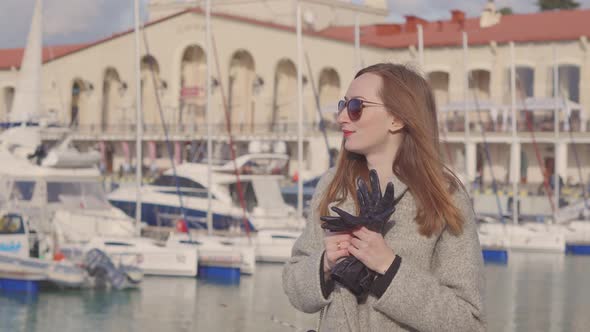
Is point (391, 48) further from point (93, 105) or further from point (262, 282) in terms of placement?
point (262, 282)

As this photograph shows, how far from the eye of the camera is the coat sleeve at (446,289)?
3.01m

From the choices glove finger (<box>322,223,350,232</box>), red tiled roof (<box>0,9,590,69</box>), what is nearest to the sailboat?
red tiled roof (<box>0,9,590,69</box>)

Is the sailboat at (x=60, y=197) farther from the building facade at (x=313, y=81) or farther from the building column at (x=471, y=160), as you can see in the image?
the building column at (x=471, y=160)

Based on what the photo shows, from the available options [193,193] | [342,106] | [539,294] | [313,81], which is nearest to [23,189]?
[193,193]

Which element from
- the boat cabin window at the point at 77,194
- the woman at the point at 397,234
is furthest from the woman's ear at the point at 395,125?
the boat cabin window at the point at 77,194

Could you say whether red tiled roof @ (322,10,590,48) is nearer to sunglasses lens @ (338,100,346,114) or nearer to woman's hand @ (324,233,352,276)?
sunglasses lens @ (338,100,346,114)

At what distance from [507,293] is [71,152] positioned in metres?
12.2

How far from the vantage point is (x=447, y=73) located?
2205 inches

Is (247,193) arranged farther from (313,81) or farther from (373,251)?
(373,251)

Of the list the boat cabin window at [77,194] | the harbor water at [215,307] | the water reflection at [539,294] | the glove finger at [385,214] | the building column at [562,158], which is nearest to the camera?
the glove finger at [385,214]

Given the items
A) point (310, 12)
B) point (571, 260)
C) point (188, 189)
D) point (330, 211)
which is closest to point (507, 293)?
point (571, 260)

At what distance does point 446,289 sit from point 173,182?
30017 mm

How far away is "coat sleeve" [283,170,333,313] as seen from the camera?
10.5 feet

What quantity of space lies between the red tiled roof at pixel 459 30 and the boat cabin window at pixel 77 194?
22.3m
